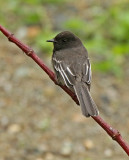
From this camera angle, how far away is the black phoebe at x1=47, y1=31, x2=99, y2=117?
432 centimetres

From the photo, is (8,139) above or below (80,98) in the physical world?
above

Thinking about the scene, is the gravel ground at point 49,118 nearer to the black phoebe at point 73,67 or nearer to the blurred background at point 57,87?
the blurred background at point 57,87

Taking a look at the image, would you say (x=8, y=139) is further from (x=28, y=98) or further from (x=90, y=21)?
(x=90, y=21)

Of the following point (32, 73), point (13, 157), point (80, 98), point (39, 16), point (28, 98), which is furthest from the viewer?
point (39, 16)

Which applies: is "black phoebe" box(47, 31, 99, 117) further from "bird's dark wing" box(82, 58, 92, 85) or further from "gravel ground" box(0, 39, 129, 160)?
"gravel ground" box(0, 39, 129, 160)

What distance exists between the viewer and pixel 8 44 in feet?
26.9

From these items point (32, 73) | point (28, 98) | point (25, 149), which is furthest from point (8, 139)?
point (32, 73)

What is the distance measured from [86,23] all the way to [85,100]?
15.7ft

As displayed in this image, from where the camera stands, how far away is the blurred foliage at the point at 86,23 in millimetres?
7973

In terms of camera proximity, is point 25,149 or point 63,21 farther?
point 63,21

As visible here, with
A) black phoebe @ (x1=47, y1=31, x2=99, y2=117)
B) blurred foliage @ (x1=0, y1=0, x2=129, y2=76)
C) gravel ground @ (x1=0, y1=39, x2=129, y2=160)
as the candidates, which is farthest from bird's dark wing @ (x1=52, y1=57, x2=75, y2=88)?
blurred foliage @ (x1=0, y1=0, x2=129, y2=76)

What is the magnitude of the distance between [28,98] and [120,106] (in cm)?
121

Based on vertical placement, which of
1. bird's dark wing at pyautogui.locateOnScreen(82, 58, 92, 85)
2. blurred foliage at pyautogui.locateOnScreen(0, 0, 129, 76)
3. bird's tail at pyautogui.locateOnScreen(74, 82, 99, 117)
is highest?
blurred foliage at pyautogui.locateOnScreen(0, 0, 129, 76)

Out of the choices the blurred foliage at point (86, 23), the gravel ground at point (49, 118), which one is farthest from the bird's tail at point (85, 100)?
the blurred foliage at point (86, 23)
